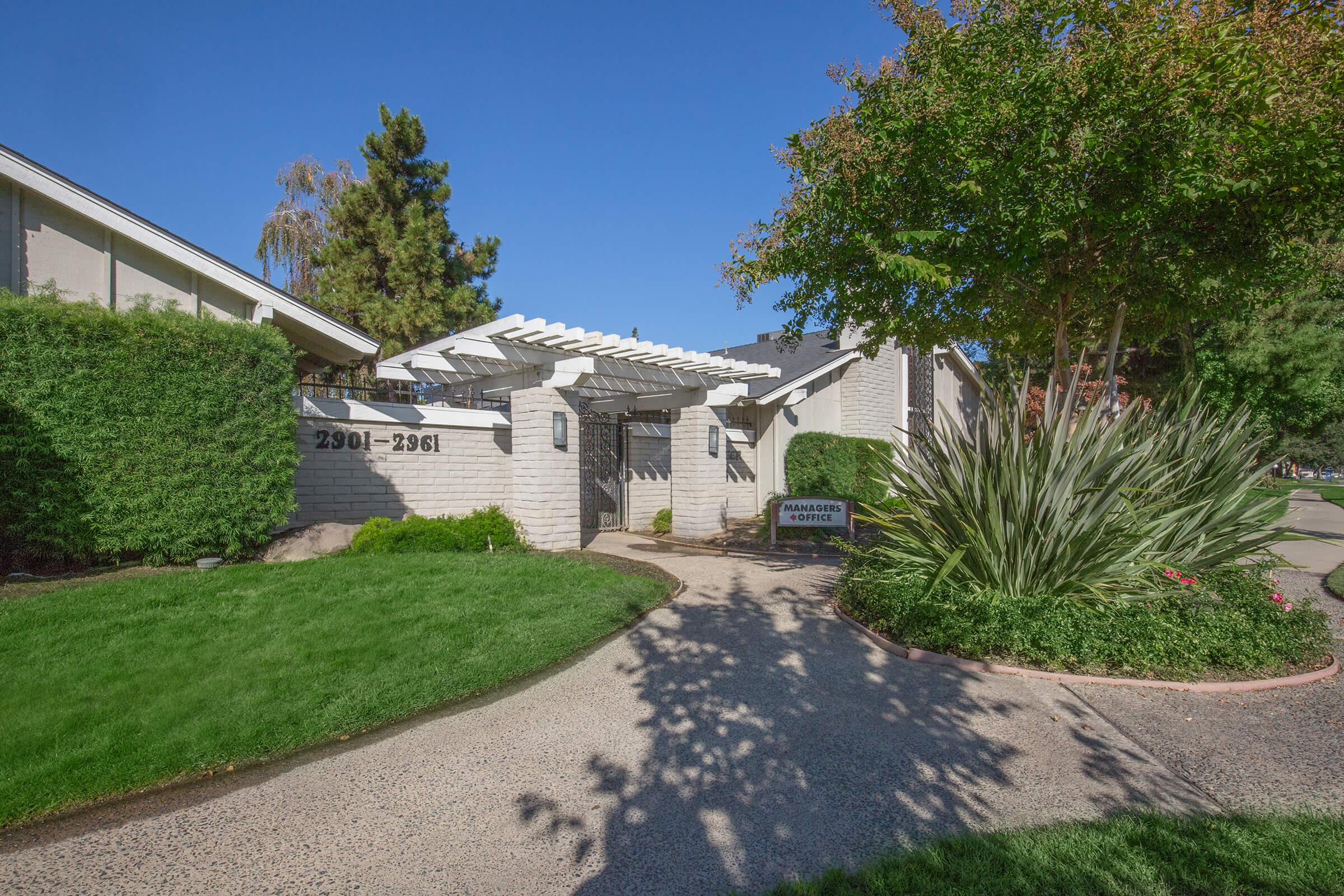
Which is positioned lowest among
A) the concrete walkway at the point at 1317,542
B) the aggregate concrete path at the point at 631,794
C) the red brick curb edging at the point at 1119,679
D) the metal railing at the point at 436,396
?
the concrete walkway at the point at 1317,542

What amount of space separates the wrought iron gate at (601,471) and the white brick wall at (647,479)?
214 millimetres

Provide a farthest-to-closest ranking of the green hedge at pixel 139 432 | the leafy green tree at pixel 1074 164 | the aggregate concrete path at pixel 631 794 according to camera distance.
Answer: the green hedge at pixel 139 432 → the leafy green tree at pixel 1074 164 → the aggregate concrete path at pixel 631 794

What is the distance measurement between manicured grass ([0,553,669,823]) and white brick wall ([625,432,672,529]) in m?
6.61

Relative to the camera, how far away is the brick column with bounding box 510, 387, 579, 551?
420 inches

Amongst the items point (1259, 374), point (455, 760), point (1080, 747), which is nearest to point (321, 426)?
point (455, 760)

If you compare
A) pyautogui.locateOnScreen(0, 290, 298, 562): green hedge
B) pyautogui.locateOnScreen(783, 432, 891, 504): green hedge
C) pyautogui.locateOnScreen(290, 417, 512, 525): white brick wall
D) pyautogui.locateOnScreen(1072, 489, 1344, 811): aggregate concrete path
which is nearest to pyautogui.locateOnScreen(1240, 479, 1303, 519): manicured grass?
pyautogui.locateOnScreen(1072, 489, 1344, 811): aggregate concrete path

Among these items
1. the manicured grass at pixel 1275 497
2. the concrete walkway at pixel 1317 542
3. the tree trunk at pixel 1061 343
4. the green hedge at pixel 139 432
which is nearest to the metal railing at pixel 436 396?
the green hedge at pixel 139 432

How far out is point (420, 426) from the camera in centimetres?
1085

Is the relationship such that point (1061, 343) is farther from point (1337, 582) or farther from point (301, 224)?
point (301, 224)

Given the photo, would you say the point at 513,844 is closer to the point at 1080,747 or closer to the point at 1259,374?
the point at 1080,747

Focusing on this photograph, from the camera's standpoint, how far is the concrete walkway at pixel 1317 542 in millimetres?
10484

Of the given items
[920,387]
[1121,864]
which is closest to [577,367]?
[1121,864]

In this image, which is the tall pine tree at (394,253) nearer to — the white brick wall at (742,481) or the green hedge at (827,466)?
the white brick wall at (742,481)

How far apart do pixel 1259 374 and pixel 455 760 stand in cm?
2189
